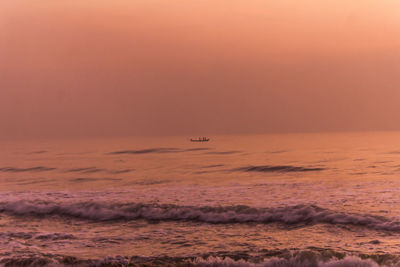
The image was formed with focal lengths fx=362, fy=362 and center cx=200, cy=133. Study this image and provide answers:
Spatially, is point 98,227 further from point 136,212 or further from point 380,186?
point 380,186

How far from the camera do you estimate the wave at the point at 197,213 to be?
42.5 ft

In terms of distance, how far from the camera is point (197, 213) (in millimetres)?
14367

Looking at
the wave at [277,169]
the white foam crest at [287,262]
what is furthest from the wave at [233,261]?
the wave at [277,169]

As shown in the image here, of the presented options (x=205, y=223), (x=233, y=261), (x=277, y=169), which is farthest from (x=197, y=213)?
(x=277, y=169)

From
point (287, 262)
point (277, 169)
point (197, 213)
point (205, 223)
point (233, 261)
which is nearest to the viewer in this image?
point (287, 262)

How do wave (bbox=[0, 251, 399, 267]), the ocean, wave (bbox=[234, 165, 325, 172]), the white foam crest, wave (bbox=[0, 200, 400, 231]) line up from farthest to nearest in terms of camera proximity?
wave (bbox=[234, 165, 325, 172])
wave (bbox=[0, 200, 400, 231])
the ocean
wave (bbox=[0, 251, 399, 267])
the white foam crest

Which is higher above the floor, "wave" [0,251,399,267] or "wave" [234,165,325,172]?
"wave" [234,165,325,172]

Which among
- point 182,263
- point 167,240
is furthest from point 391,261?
point 167,240

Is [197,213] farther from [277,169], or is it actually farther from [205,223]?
[277,169]

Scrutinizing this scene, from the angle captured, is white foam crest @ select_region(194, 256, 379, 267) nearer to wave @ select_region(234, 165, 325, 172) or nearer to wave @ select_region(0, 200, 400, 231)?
wave @ select_region(0, 200, 400, 231)

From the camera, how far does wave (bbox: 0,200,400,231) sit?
42.5 feet

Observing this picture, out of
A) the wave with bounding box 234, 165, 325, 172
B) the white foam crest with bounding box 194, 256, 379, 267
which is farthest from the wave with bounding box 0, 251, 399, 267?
the wave with bounding box 234, 165, 325, 172

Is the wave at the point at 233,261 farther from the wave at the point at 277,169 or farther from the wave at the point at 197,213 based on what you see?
the wave at the point at 277,169

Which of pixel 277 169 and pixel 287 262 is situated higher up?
pixel 277 169
